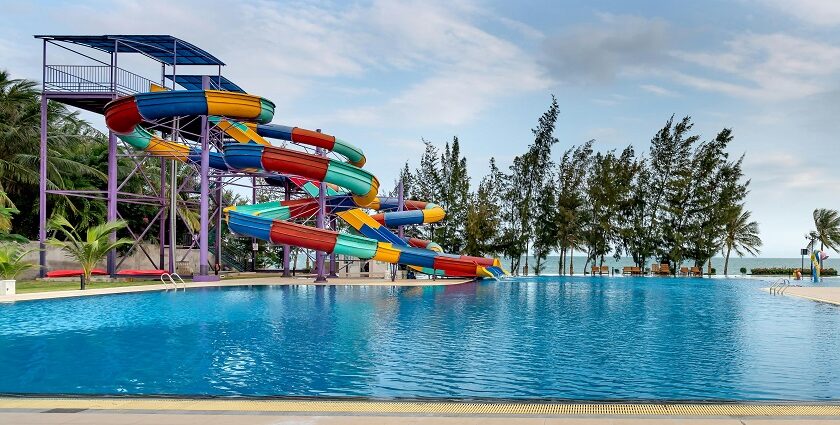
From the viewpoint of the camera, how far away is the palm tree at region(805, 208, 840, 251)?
5556 cm

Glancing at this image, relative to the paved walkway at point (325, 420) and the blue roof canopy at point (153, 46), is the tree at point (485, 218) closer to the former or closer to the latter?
the blue roof canopy at point (153, 46)

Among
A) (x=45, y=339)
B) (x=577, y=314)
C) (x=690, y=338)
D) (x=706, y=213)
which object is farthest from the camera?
(x=706, y=213)

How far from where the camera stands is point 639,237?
4741cm

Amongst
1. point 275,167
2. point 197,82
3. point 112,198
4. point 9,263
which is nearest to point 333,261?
point 275,167

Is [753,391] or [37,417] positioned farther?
[753,391]

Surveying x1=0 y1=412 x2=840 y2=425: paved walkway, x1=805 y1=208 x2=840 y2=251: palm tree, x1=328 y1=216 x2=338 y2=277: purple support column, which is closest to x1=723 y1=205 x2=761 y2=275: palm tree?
x1=805 y1=208 x2=840 y2=251: palm tree

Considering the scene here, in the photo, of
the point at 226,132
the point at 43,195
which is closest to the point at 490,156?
the point at 226,132

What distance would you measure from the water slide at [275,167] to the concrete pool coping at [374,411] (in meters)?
20.5

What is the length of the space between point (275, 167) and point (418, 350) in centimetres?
1747

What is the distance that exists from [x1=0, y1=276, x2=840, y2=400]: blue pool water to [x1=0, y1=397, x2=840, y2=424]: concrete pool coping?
1146 millimetres

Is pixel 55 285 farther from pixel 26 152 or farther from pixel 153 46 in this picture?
pixel 26 152

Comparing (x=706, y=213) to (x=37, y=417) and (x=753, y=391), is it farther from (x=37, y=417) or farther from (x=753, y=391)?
(x=37, y=417)

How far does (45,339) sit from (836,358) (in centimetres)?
1279

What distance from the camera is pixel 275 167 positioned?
2720 cm
